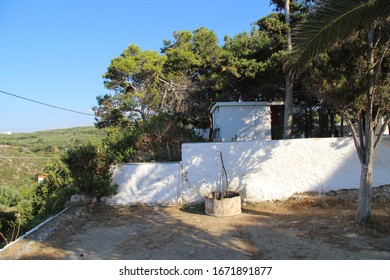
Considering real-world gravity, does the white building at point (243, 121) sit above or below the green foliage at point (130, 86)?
below

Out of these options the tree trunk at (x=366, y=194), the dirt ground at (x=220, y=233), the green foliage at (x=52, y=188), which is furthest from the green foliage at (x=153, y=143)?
the tree trunk at (x=366, y=194)

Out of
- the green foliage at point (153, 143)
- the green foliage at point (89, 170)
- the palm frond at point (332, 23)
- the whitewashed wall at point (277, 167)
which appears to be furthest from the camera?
the green foliage at point (153, 143)

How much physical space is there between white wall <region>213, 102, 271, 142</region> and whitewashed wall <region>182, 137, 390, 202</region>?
4.46 m

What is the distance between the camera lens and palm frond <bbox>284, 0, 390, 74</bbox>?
13.9 ft

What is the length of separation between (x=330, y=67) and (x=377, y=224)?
3.13m

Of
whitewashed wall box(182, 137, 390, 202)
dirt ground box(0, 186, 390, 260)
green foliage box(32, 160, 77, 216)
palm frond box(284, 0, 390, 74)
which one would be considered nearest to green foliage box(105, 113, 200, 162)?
whitewashed wall box(182, 137, 390, 202)

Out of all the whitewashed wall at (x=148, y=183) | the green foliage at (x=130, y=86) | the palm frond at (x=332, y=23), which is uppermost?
the green foliage at (x=130, y=86)

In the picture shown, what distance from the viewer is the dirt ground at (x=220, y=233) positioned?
5070 mm

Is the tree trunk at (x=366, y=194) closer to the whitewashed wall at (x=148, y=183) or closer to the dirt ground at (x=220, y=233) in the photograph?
the dirt ground at (x=220, y=233)

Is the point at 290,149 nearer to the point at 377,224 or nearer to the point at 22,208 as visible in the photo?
the point at 377,224

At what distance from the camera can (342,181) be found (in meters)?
8.56

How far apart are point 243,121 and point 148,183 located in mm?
6119

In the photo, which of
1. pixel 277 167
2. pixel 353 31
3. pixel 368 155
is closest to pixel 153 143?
pixel 277 167

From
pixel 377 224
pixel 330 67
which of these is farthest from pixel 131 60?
pixel 377 224
